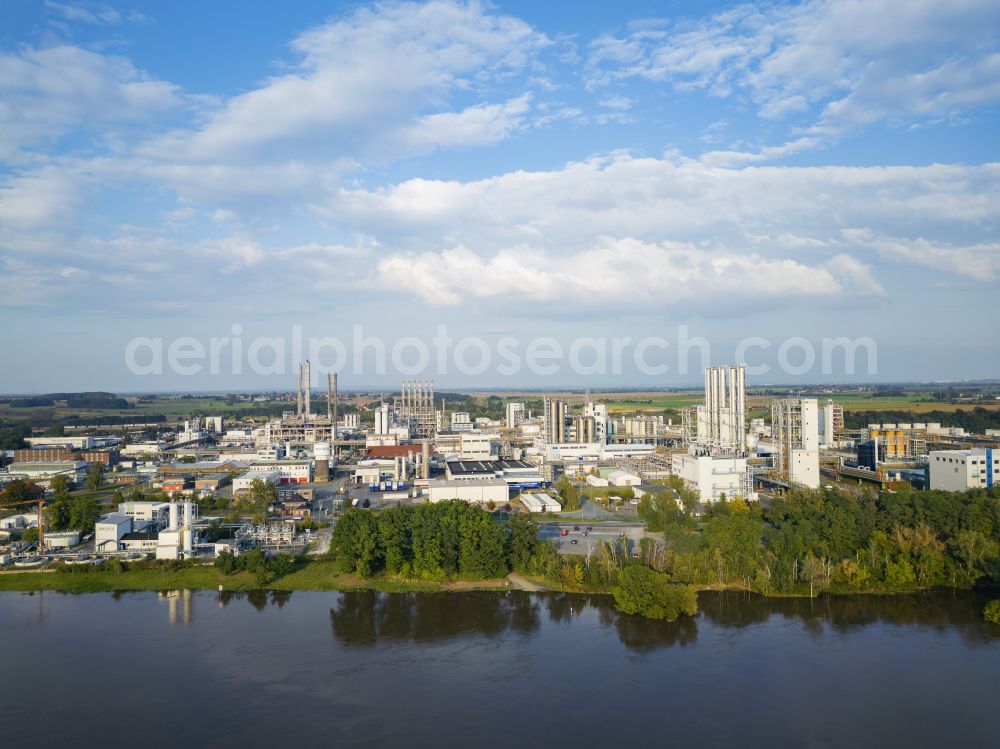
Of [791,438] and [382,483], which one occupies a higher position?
[791,438]

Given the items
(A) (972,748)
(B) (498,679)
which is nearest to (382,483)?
(B) (498,679)

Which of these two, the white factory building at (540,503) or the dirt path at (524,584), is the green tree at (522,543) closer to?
the dirt path at (524,584)

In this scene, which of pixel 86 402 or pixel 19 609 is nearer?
pixel 19 609

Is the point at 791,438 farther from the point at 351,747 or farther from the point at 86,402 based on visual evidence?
the point at 86,402

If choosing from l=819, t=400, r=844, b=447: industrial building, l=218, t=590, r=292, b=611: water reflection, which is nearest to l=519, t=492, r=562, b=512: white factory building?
l=218, t=590, r=292, b=611: water reflection

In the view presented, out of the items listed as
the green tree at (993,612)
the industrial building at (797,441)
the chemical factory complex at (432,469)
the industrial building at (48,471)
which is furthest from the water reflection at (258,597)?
the industrial building at (48,471)

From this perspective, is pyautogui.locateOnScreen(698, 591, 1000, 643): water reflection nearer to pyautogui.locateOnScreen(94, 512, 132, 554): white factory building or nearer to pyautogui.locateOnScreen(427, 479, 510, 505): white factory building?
pyautogui.locateOnScreen(427, 479, 510, 505): white factory building

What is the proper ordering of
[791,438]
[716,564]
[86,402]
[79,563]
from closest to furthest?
[716,564]
[79,563]
[791,438]
[86,402]
